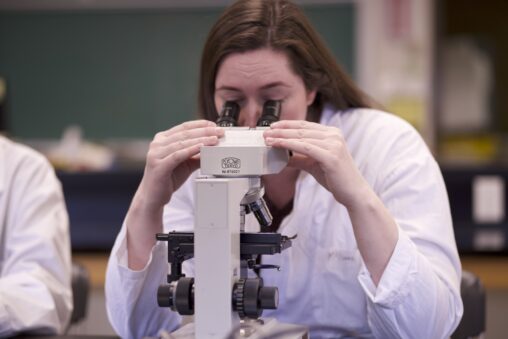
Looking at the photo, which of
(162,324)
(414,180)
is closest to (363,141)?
(414,180)

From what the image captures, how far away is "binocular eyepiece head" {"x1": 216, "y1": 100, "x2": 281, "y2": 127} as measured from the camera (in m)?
1.54

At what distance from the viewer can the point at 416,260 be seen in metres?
1.46

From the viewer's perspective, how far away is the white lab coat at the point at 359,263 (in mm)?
1475

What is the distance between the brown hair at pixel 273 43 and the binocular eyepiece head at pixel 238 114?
0.12 m

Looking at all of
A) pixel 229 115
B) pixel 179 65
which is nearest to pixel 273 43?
pixel 229 115

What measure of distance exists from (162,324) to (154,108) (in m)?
5.36

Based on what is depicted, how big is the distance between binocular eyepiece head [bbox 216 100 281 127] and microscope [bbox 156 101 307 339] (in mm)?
130

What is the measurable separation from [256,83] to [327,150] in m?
0.29

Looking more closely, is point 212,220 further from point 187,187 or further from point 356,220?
point 187,187

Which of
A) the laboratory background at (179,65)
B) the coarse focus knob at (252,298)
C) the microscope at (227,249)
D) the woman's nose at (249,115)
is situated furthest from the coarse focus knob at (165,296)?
the laboratory background at (179,65)

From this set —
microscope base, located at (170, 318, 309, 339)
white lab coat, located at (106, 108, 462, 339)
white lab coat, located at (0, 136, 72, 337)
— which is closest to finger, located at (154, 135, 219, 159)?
white lab coat, located at (106, 108, 462, 339)

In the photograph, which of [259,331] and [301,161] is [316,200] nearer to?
[301,161]

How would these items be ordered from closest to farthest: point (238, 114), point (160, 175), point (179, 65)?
point (160, 175)
point (238, 114)
point (179, 65)

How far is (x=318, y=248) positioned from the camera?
177 centimetres
